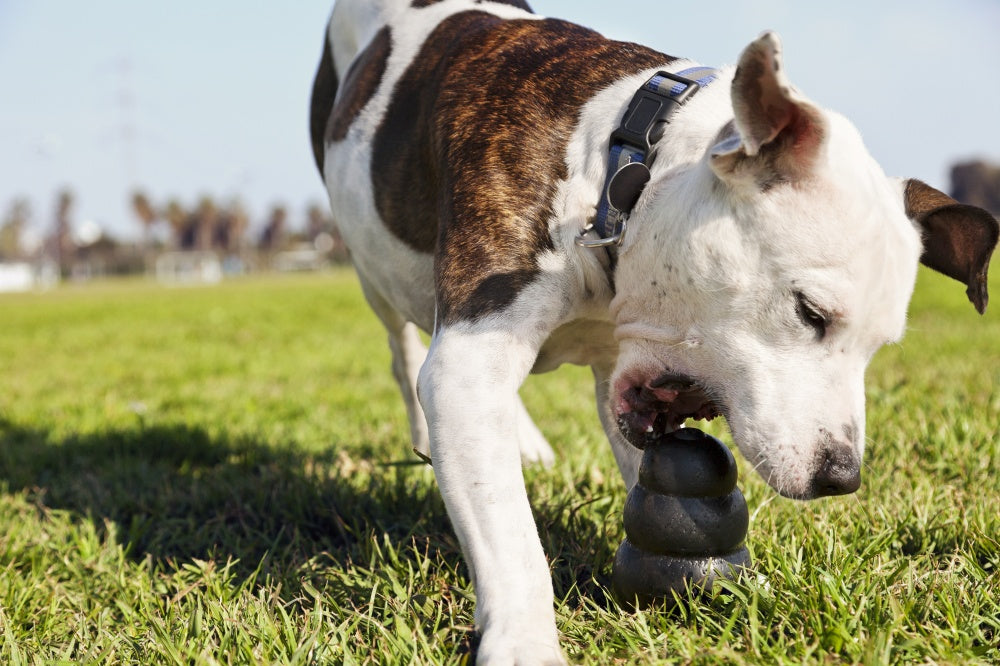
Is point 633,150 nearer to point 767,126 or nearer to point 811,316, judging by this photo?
point 767,126

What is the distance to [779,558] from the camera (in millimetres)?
2402

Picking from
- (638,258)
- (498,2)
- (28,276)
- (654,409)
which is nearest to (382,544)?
(654,409)

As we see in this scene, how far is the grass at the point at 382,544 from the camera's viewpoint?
2.14m

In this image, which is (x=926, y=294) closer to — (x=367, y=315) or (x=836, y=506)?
(x=367, y=315)

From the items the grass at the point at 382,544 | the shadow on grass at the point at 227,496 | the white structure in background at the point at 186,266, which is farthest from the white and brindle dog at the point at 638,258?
the white structure in background at the point at 186,266

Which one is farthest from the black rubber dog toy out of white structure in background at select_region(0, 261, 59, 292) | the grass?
white structure in background at select_region(0, 261, 59, 292)

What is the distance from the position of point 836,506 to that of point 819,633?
3.37ft

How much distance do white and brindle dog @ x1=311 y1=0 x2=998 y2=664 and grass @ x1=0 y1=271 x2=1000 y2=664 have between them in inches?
10.8

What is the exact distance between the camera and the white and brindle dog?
2.12 metres

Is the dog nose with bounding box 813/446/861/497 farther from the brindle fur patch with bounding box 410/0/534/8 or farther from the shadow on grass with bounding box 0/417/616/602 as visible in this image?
the brindle fur patch with bounding box 410/0/534/8

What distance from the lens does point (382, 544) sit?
3002 mm

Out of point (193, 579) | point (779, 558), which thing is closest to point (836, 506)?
point (779, 558)

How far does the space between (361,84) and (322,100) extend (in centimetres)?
83

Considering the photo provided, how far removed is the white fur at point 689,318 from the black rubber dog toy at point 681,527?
145 millimetres
